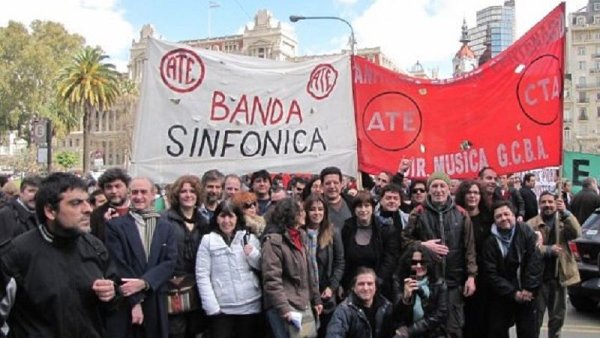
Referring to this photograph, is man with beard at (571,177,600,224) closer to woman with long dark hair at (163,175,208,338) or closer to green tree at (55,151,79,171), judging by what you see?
woman with long dark hair at (163,175,208,338)

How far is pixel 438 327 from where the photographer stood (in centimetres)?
543

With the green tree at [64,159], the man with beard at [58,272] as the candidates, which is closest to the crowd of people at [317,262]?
the man with beard at [58,272]

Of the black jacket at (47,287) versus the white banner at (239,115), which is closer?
the black jacket at (47,287)

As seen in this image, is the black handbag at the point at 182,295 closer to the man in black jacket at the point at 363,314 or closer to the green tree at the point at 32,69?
the man in black jacket at the point at 363,314

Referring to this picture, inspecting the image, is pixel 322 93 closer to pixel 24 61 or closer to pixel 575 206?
pixel 575 206

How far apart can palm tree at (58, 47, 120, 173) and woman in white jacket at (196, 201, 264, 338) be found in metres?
49.7

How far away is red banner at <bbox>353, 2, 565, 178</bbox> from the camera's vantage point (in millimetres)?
6945

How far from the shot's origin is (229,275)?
17.4 ft

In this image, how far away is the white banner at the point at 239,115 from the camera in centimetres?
660

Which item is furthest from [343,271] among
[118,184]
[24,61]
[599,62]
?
[599,62]

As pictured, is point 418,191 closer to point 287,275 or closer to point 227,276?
point 287,275

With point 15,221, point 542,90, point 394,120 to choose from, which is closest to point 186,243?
point 15,221

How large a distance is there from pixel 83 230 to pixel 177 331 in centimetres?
203

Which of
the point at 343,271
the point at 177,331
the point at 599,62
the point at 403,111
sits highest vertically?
the point at 599,62
